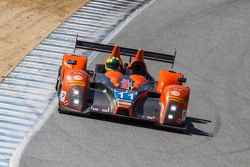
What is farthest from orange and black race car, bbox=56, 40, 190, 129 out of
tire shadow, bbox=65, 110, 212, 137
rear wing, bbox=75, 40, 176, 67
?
rear wing, bbox=75, 40, 176, 67

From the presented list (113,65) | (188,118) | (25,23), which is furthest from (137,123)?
(25,23)

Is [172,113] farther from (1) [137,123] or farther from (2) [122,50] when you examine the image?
(2) [122,50]

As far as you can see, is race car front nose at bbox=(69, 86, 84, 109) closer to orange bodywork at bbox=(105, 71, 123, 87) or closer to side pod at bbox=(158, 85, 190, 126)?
orange bodywork at bbox=(105, 71, 123, 87)

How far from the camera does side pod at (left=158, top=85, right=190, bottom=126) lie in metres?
17.9

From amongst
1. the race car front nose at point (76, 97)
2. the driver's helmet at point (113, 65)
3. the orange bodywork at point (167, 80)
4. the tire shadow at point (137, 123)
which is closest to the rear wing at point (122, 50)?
the driver's helmet at point (113, 65)

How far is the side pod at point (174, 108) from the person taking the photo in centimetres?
1792

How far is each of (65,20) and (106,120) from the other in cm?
885

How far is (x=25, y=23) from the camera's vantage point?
2536 cm

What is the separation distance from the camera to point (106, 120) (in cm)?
1827

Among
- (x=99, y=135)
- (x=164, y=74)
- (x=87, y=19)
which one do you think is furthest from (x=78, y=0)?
(x=99, y=135)

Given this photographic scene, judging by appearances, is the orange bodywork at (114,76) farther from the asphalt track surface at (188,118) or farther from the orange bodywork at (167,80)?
the orange bodywork at (167,80)

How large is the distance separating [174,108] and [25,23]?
9404 mm

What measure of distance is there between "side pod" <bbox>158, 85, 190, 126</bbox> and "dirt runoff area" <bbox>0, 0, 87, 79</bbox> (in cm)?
546

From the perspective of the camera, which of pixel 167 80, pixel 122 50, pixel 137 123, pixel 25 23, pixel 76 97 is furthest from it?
pixel 25 23
